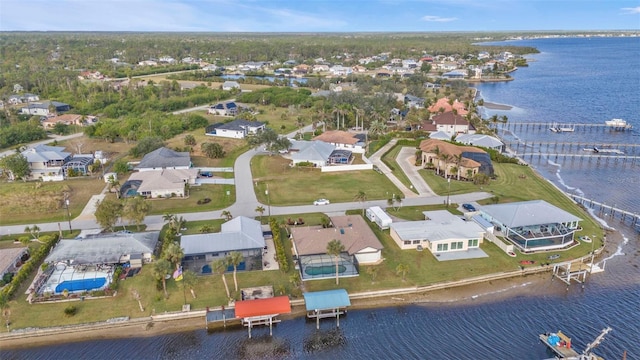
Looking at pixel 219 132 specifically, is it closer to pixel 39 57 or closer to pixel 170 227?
pixel 170 227

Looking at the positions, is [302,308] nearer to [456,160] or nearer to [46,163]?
[456,160]

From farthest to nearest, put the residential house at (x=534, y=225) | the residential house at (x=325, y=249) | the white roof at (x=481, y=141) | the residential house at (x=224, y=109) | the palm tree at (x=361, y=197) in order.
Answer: the residential house at (x=224, y=109), the white roof at (x=481, y=141), the palm tree at (x=361, y=197), the residential house at (x=534, y=225), the residential house at (x=325, y=249)

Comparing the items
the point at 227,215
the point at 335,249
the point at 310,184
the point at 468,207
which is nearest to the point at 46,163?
the point at 227,215

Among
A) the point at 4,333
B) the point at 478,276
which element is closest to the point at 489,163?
the point at 478,276

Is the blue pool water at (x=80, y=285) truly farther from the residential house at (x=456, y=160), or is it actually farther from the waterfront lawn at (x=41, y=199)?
the residential house at (x=456, y=160)

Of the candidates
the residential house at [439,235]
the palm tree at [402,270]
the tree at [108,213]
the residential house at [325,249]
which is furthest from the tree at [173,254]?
the residential house at [439,235]

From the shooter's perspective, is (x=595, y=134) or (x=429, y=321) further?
(x=595, y=134)
